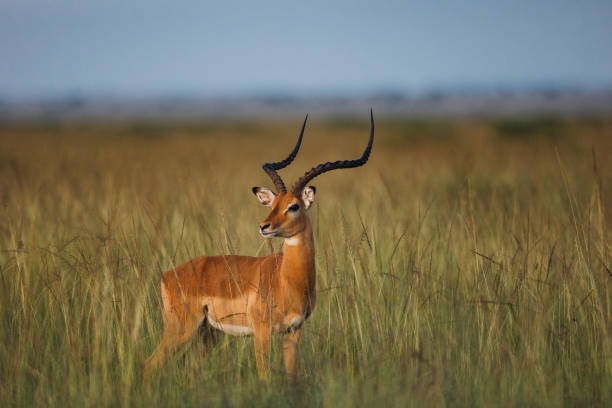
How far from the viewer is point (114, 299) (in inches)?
180

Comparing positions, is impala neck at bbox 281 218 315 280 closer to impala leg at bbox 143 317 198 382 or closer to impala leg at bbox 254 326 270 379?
impala leg at bbox 254 326 270 379

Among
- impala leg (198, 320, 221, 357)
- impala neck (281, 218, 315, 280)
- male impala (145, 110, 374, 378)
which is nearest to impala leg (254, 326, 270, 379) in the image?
male impala (145, 110, 374, 378)

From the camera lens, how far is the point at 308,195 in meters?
4.30

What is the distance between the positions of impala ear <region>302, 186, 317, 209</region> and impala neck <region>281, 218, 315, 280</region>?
7.9 inches

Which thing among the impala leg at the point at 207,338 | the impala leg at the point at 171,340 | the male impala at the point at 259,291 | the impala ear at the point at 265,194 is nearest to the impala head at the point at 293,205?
the male impala at the point at 259,291

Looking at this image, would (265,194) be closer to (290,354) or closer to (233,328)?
(233,328)

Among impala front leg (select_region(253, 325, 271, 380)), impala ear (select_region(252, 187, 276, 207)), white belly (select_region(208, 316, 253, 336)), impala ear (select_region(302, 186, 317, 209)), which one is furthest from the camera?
impala ear (select_region(252, 187, 276, 207))

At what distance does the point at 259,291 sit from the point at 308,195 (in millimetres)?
782

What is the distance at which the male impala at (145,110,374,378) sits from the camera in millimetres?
4043

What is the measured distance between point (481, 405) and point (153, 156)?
18821mm

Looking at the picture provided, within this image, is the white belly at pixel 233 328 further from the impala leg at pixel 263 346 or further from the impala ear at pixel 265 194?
the impala ear at pixel 265 194

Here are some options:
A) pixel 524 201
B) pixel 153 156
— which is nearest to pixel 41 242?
pixel 524 201

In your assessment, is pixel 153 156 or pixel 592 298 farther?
pixel 153 156

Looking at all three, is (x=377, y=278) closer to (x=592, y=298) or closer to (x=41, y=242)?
(x=592, y=298)
